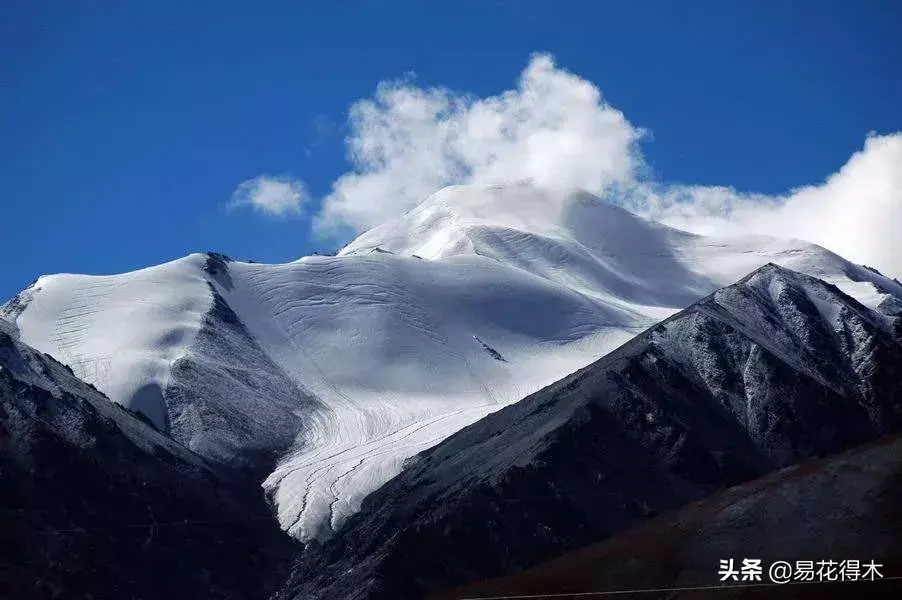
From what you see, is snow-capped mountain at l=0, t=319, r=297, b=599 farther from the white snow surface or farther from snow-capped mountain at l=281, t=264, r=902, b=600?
the white snow surface

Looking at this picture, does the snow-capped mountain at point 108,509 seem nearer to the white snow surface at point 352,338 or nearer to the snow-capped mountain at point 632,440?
the snow-capped mountain at point 632,440

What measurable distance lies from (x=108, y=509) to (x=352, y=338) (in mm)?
60833

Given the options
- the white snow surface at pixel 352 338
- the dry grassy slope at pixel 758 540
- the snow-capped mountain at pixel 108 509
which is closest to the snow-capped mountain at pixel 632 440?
the dry grassy slope at pixel 758 540

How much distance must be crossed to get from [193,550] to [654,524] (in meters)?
30.2

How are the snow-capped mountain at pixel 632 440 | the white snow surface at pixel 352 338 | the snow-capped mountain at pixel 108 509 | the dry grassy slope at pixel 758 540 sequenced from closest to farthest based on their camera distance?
the dry grassy slope at pixel 758 540 → the snow-capped mountain at pixel 108 509 → the snow-capped mountain at pixel 632 440 → the white snow surface at pixel 352 338

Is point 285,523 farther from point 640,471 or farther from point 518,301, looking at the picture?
point 518,301

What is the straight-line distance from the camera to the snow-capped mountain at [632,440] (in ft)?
267

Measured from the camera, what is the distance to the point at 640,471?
289 ft

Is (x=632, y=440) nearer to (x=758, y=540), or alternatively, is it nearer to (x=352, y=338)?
(x=758, y=540)

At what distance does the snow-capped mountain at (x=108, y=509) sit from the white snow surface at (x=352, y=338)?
6.69 metres

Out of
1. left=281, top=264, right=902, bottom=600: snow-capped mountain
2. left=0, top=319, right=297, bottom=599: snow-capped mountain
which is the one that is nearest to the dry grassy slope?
left=281, top=264, right=902, bottom=600: snow-capped mountain

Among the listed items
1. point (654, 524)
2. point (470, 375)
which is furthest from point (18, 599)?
point (470, 375)

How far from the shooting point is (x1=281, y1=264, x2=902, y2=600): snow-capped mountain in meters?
81.4

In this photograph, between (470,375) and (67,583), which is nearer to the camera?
(67,583)
